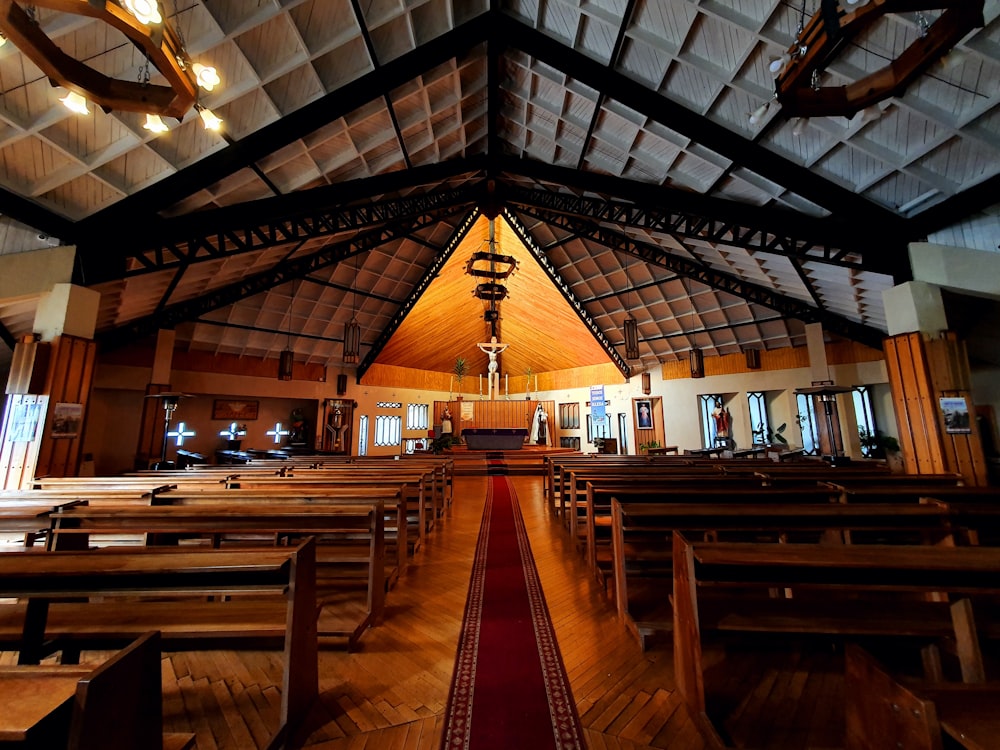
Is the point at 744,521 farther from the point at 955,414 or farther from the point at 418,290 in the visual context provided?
the point at 418,290

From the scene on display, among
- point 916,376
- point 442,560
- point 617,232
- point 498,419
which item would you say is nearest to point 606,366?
point 498,419

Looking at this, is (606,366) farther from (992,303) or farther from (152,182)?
(152,182)

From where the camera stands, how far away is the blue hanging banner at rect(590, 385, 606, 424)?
1424 cm

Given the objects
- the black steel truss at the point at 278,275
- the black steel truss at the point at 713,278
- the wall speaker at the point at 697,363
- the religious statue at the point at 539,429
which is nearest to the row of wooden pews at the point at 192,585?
the black steel truss at the point at 278,275

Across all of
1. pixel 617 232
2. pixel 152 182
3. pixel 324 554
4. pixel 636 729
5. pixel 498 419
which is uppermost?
pixel 617 232

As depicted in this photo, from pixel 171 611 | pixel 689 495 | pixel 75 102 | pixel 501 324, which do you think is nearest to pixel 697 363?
pixel 501 324

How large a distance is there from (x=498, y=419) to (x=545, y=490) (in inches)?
324

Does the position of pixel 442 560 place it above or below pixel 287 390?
below

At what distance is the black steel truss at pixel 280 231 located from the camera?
19.1 feet

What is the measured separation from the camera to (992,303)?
6984 millimetres

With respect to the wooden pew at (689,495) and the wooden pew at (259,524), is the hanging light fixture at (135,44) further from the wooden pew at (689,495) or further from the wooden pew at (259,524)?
the wooden pew at (689,495)

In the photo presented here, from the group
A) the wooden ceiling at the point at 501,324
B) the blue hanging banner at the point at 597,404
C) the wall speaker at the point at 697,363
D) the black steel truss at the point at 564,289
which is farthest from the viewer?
the blue hanging banner at the point at 597,404

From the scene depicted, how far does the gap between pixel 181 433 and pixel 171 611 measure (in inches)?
451

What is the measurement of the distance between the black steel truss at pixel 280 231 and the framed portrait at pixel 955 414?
8.77 m
